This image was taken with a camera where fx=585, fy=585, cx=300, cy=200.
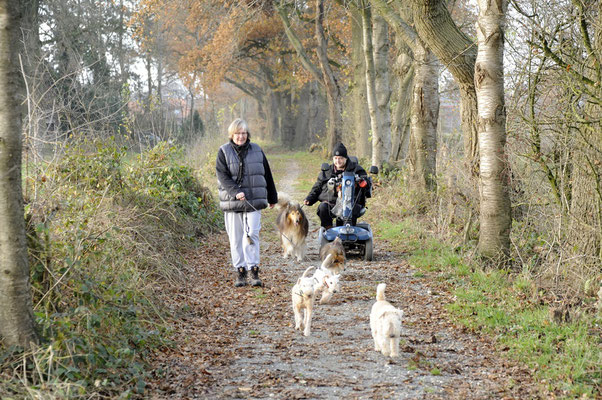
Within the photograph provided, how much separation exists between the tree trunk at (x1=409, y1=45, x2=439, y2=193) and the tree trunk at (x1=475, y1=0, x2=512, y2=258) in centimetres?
468

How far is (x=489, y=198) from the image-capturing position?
7.99 metres

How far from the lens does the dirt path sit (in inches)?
189

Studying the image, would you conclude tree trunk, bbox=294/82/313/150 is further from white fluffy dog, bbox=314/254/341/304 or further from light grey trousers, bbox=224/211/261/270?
white fluffy dog, bbox=314/254/341/304

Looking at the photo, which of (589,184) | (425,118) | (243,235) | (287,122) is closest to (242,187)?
(243,235)

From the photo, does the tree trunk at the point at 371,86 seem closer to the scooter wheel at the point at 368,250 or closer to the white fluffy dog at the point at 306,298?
the scooter wheel at the point at 368,250

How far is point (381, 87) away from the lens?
18078mm

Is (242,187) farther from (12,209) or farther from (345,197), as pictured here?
(12,209)

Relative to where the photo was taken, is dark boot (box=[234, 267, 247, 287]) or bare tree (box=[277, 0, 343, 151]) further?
bare tree (box=[277, 0, 343, 151])

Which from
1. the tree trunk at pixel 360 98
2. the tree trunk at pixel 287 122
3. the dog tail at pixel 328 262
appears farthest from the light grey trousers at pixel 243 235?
the tree trunk at pixel 287 122

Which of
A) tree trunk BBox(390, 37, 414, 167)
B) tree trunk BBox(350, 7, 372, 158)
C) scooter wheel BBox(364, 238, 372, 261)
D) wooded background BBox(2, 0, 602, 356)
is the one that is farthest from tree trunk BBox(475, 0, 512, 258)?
tree trunk BBox(350, 7, 372, 158)

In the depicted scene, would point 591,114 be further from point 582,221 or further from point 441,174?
point 441,174

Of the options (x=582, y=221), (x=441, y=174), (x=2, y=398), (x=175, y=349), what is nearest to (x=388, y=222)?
(x=441, y=174)

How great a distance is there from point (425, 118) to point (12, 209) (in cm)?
1009

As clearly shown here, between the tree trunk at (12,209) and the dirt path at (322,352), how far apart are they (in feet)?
3.85
